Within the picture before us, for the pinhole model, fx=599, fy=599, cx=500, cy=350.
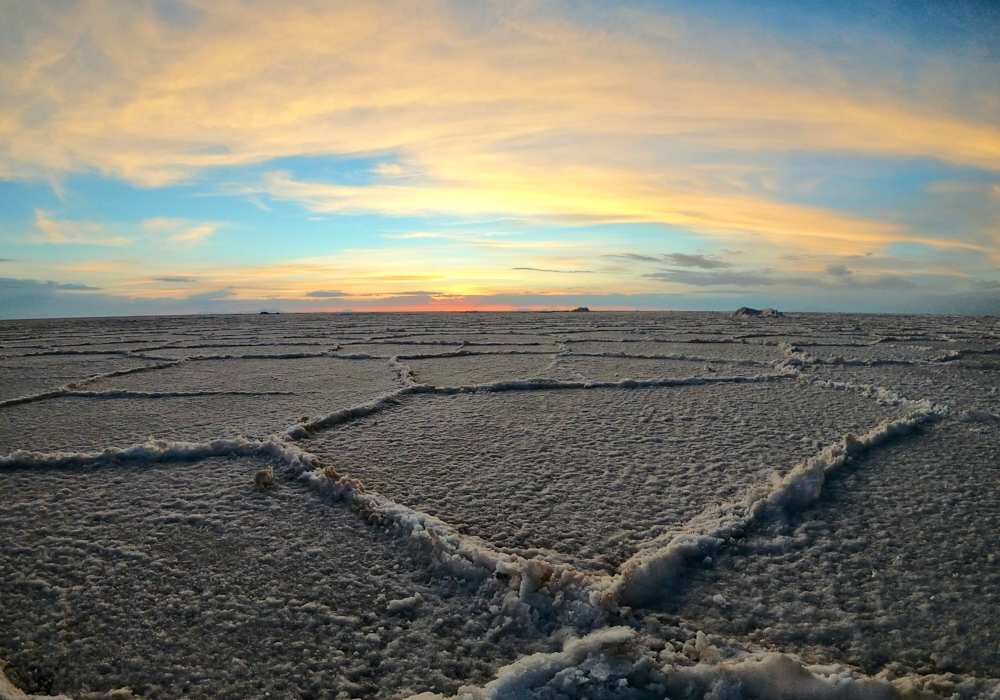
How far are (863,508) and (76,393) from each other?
2.91 m

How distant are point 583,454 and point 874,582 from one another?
75 centimetres

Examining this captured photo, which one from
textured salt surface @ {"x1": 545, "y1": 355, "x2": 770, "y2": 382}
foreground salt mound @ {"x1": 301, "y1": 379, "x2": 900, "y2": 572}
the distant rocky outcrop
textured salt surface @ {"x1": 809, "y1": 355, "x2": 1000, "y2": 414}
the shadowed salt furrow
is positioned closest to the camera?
foreground salt mound @ {"x1": 301, "y1": 379, "x2": 900, "y2": 572}

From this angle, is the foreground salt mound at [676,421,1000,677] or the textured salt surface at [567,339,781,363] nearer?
the foreground salt mound at [676,421,1000,677]

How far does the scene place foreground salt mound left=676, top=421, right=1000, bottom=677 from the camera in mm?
765

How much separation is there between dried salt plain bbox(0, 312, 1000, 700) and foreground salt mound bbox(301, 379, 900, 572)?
1 centimetres

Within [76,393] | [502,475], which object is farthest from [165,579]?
[76,393]

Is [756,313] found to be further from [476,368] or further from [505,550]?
[505,550]

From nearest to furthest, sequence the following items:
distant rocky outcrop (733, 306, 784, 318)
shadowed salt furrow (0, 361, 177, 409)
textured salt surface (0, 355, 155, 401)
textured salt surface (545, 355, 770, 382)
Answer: shadowed salt furrow (0, 361, 177, 409)
textured salt surface (0, 355, 155, 401)
textured salt surface (545, 355, 770, 382)
distant rocky outcrop (733, 306, 784, 318)

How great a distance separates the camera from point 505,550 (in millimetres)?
1016

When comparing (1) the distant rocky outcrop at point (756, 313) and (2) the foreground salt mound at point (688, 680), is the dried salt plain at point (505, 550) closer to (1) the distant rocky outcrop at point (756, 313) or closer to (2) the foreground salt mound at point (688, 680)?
(2) the foreground salt mound at point (688, 680)

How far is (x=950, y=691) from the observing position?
2.24ft


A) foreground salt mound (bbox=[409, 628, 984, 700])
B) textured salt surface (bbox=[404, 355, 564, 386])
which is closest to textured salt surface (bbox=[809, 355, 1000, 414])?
textured salt surface (bbox=[404, 355, 564, 386])

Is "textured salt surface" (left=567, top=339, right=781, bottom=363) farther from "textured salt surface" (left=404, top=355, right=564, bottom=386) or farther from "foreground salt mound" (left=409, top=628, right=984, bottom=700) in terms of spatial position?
"foreground salt mound" (left=409, top=628, right=984, bottom=700)

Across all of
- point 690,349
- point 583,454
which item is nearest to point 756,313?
point 690,349
